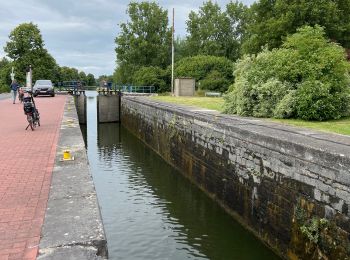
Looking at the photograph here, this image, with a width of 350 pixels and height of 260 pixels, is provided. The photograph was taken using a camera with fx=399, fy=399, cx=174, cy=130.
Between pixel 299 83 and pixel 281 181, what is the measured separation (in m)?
5.40

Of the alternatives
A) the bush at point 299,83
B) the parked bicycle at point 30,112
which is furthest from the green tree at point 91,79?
the bush at point 299,83

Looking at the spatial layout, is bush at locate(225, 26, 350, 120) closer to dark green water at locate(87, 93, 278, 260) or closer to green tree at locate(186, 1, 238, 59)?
dark green water at locate(87, 93, 278, 260)

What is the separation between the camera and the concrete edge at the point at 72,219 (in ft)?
11.8

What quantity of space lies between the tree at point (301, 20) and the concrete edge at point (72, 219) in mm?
28189

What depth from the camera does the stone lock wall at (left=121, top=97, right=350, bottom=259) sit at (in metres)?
5.46

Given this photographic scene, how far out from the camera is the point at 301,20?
108ft

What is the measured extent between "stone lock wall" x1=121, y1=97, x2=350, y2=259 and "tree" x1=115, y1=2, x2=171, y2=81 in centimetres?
4600

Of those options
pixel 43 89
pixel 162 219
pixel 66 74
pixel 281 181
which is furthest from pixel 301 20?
pixel 66 74

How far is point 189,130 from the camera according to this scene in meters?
12.7

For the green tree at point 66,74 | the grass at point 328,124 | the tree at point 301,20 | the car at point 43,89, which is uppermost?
the tree at point 301,20

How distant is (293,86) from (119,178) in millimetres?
6062

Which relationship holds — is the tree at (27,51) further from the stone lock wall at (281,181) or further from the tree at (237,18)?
the stone lock wall at (281,181)

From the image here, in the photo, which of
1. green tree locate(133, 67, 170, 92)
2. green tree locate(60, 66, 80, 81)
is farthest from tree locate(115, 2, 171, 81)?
green tree locate(60, 66, 80, 81)

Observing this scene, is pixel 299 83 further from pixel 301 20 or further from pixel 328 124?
pixel 301 20
